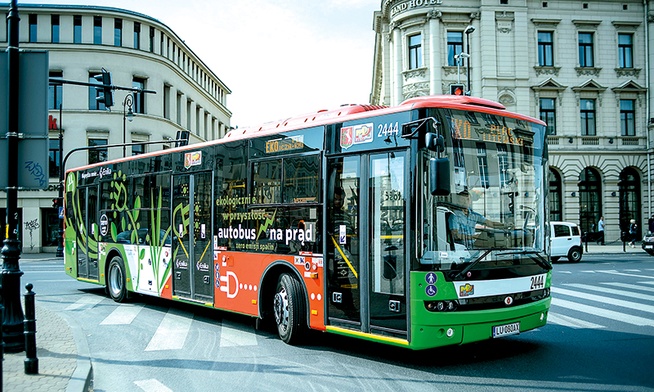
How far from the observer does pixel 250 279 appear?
31.6 feet

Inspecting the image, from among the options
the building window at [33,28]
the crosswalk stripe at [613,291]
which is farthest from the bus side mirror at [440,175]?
the building window at [33,28]

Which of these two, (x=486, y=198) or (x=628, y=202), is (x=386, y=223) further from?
(x=628, y=202)

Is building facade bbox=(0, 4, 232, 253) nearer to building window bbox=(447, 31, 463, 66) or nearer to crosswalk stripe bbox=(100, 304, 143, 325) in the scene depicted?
building window bbox=(447, 31, 463, 66)

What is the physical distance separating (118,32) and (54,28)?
14.4 feet

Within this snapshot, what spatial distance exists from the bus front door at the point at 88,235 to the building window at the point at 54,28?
3351 centimetres

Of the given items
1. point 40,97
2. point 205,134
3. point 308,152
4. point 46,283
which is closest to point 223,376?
point 308,152

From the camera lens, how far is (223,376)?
23.4ft

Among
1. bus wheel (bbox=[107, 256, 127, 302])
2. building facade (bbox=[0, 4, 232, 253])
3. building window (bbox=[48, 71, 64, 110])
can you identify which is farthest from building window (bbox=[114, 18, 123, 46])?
bus wheel (bbox=[107, 256, 127, 302])

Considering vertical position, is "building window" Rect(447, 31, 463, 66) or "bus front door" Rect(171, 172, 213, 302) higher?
"building window" Rect(447, 31, 463, 66)

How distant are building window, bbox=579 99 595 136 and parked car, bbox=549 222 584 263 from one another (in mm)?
14945

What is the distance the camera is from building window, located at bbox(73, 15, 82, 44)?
44750 millimetres

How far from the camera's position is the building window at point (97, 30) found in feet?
148

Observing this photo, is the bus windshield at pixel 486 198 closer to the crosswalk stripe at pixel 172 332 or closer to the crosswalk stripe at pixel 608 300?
the crosswalk stripe at pixel 172 332

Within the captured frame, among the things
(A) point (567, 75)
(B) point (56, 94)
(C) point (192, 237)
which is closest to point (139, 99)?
(B) point (56, 94)
